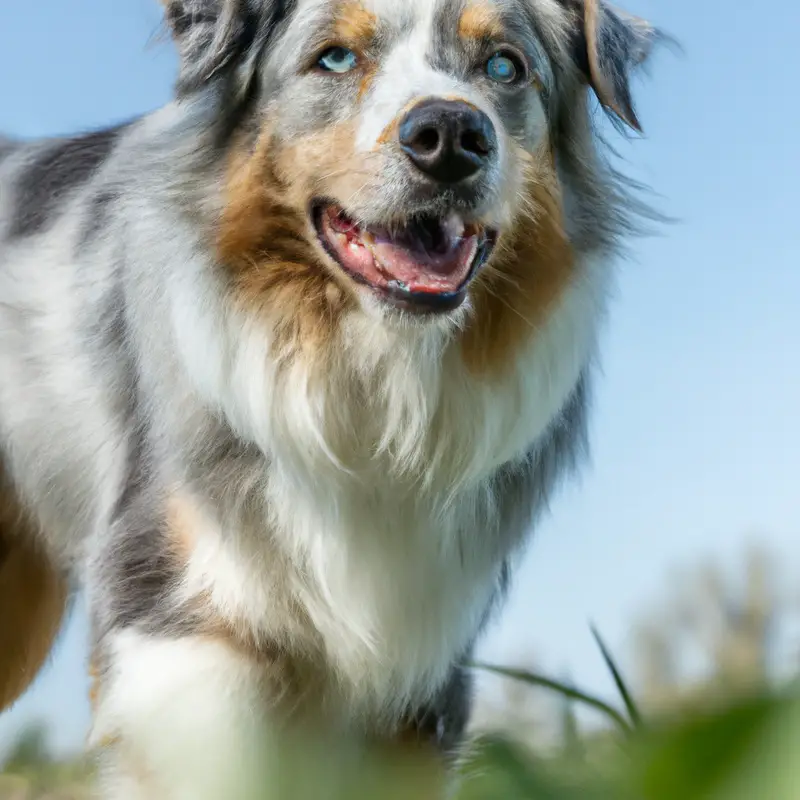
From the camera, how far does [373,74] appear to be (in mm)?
3109

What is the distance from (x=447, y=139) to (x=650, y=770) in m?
2.60

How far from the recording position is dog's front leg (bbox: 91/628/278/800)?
295 centimetres

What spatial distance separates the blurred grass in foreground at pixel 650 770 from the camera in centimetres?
34

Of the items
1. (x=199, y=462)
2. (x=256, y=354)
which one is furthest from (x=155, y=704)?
(x=256, y=354)

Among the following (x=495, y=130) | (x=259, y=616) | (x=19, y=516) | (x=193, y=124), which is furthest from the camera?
(x=19, y=516)

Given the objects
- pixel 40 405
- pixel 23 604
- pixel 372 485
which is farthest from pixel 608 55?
pixel 23 604

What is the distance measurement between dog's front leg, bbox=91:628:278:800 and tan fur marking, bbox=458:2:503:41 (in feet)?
5.98

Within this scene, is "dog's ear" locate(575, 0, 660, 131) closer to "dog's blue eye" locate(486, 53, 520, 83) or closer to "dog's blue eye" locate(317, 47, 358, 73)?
"dog's blue eye" locate(486, 53, 520, 83)

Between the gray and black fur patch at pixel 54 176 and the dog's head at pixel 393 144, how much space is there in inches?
39.2

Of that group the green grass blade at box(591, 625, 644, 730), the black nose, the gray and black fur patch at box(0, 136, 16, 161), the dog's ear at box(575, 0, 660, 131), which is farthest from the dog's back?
the green grass blade at box(591, 625, 644, 730)

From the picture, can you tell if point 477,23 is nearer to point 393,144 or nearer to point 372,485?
point 393,144

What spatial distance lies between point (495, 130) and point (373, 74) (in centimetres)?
40

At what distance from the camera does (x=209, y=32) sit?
358 centimetres

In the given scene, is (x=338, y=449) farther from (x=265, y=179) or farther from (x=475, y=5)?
(x=475, y=5)
